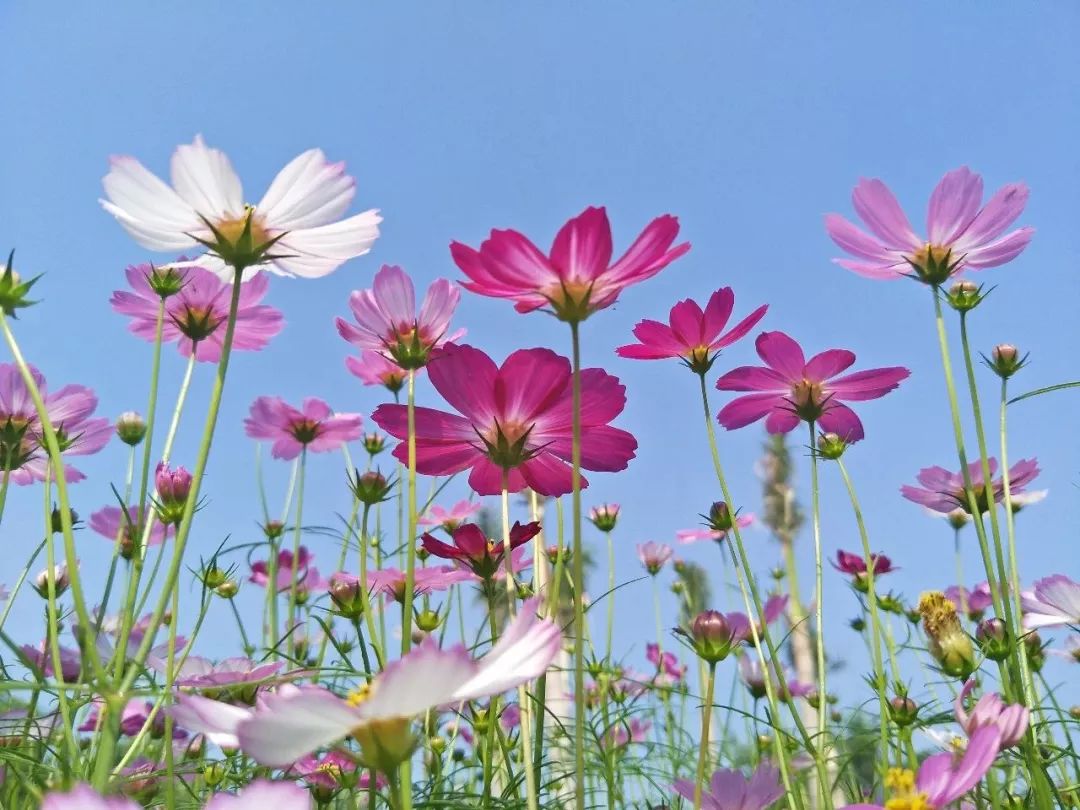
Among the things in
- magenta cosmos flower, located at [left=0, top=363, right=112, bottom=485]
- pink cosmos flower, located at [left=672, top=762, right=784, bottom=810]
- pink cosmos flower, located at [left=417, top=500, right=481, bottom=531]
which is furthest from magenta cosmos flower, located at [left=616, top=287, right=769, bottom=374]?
pink cosmos flower, located at [left=417, top=500, right=481, bottom=531]

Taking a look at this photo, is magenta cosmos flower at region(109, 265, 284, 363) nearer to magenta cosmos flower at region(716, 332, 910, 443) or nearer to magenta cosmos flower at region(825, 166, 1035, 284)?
magenta cosmos flower at region(716, 332, 910, 443)

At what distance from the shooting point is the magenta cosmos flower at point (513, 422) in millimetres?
649

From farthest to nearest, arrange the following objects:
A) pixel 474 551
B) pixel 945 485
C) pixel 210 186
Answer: pixel 945 485, pixel 474 551, pixel 210 186

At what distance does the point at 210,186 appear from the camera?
0.62 m

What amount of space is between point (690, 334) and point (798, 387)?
0.75 ft

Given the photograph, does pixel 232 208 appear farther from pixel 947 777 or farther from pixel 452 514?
pixel 452 514

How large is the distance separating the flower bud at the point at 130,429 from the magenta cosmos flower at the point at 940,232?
1009 mm

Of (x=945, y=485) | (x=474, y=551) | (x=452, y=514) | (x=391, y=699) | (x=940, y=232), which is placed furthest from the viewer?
(x=452, y=514)

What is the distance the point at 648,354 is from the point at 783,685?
299 mm

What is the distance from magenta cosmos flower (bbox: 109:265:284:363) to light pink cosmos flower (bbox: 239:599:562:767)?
0.59 meters

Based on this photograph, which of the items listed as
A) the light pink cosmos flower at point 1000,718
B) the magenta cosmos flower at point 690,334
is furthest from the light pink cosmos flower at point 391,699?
the magenta cosmos flower at point 690,334

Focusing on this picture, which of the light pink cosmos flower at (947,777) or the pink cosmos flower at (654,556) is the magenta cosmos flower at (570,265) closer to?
the light pink cosmos flower at (947,777)

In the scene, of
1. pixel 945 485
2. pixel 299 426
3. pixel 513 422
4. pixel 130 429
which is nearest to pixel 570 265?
pixel 513 422

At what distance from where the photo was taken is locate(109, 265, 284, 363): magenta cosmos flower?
3.04ft
